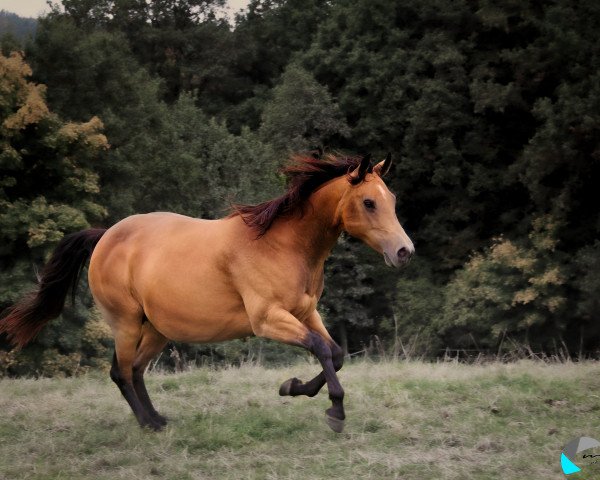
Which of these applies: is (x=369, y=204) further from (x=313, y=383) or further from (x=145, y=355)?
(x=145, y=355)

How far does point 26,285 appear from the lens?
25656 mm

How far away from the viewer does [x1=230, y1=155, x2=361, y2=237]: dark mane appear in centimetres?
702

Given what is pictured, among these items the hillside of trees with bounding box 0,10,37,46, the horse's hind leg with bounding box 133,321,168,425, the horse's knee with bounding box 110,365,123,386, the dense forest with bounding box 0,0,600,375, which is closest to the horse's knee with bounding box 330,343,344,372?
the horse's hind leg with bounding box 133,321,168,425

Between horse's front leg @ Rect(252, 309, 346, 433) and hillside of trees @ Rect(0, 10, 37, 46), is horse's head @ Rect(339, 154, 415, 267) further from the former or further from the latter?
hillside of trees @ Rect(0, 10, 37, 46)

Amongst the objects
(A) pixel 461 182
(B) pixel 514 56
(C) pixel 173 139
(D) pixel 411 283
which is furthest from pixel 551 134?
(C) pixel 173 139

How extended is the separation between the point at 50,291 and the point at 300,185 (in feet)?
10.6

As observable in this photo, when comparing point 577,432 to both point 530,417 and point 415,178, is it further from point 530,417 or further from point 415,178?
point 415,178

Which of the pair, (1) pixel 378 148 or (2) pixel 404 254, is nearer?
(2) pixel 404 254

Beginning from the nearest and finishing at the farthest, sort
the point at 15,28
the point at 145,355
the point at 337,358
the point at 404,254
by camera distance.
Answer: the point at 404,254 < the point at 337,358 < the point at 145,355 < the point at 15,28

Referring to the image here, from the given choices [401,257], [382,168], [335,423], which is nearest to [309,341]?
[335,423]

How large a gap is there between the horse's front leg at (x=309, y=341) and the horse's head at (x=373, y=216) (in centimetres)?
82

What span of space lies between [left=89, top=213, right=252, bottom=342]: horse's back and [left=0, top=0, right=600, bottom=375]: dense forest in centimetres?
1849

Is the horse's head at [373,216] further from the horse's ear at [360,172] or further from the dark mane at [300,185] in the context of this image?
the dark mane at [300,185]

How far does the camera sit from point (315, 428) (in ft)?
23.5
